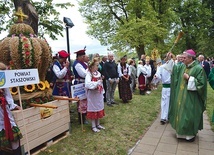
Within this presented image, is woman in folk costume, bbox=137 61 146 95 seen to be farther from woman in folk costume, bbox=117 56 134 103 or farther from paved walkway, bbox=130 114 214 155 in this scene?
paved walkway, bbox=130 114 214 155

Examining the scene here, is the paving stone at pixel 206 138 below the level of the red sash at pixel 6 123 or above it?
below

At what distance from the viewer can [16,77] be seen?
330cm

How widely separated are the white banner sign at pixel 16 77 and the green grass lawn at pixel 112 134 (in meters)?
1.44

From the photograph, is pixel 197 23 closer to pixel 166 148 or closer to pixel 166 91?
pixel 166 91

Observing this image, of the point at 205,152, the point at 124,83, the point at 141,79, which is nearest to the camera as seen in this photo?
the point at 205,152

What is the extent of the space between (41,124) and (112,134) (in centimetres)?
177

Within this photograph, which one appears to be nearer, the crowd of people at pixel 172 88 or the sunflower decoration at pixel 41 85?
the sunflower decoration at pixel 41 85

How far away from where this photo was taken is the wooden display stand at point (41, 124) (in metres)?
3.69

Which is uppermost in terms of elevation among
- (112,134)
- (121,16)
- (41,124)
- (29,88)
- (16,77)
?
(121,16)

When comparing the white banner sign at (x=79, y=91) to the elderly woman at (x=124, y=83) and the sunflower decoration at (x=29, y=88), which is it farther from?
the elderly woman at (x=124, y=83)

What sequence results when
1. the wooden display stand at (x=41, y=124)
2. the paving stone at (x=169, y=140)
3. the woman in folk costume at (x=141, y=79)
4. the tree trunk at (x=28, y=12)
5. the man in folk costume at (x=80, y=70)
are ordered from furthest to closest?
the woman in folk costume at (x=141, y=79)
the tree trunk at (x=28, y=12)
the man in folk costume at (x=80, y=70)
the paving stone at (x=169, y=140)
the wooden display stand at (x=41, y=124)

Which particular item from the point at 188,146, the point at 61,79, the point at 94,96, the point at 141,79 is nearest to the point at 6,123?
the point at 94,96

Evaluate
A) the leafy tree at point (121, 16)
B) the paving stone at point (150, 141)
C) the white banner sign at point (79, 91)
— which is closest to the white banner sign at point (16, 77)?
the white banner sign at point (79, 91)

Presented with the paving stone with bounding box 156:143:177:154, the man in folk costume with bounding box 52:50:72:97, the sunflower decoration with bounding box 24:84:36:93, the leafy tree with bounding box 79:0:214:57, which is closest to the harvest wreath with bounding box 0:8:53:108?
the sunflower decoration with bounding box 24:84:36:93
